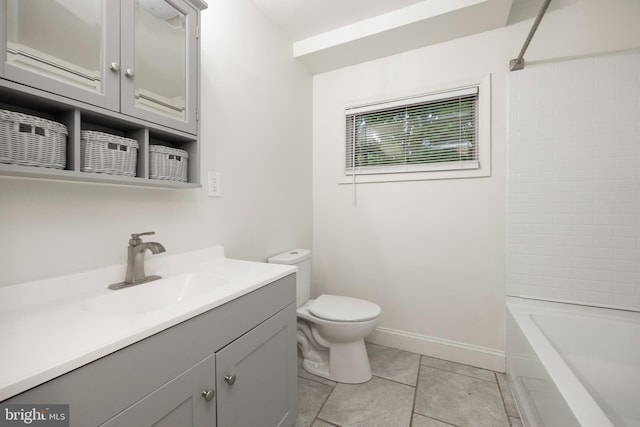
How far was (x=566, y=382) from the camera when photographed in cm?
100

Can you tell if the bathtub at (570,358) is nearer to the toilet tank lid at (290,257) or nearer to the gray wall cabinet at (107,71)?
the toilet tank lid at (290,257)

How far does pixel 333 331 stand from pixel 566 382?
1067mm

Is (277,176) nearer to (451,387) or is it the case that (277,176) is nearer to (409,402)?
(409,402)

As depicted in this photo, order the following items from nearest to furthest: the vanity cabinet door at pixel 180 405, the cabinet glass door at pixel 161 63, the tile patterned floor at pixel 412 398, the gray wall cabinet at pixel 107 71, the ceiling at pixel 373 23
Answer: the vanity cabinet door at pixel 180 405
the gray wall cabinet at pixel 107 71
the cabinet glass door at pixel 161 63
the tile patterned floor at pixel 412 398
the ceiling at pixel 373 23

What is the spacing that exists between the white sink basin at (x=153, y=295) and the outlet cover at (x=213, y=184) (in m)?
0.47

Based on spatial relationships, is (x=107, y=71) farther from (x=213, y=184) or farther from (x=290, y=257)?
(x=290, y=257)

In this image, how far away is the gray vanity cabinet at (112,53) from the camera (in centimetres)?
74

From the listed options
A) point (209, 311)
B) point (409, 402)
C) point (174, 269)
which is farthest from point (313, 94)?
point (409, 402)

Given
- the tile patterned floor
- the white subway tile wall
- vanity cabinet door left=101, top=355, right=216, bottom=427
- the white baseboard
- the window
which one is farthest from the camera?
the window

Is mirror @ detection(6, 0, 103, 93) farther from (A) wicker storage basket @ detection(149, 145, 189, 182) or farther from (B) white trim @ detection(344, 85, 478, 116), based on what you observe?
(B) white trim @ detection(344, 85, 478, 116)

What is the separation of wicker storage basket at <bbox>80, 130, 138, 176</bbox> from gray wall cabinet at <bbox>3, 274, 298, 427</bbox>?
1.93 ft

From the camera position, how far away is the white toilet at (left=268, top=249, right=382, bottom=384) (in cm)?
166

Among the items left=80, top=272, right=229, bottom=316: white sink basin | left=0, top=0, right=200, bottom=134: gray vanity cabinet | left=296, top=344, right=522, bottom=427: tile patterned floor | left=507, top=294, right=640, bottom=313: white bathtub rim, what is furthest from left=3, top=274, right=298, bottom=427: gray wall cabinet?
left=507, top=294, right=640, bottom=313: white bathtub rim

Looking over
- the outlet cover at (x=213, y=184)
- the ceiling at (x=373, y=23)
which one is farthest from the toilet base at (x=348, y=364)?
the ceiling at (x=373, y=23)
